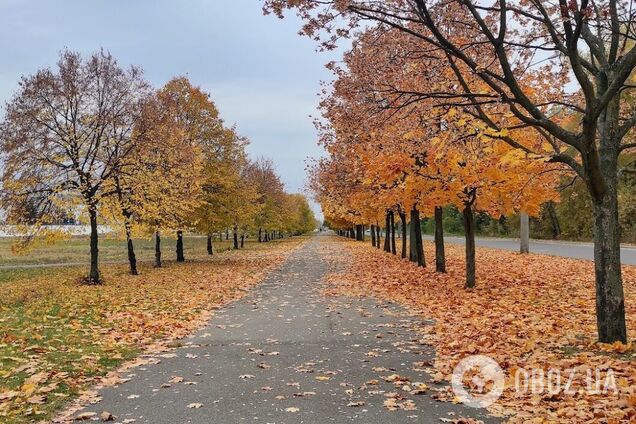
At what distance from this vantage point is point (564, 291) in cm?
1369

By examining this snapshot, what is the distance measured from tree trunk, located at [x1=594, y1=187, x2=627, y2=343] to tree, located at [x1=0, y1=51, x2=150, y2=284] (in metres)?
15.8

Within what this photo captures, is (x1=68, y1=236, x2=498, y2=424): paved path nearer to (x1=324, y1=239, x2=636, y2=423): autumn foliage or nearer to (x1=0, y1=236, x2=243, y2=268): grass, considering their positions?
(x1=324, y1=239, x2=636, y2=423): autumn foliage

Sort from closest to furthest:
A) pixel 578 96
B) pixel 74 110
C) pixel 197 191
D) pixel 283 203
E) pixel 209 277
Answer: pixel 578 96
pixel 74 110
pixel 209 277
pixel 197 191
pixel 283 203

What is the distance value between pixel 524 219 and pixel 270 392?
27.3 meters

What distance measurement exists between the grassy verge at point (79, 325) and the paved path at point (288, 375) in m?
0.64

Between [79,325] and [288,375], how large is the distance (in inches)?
214

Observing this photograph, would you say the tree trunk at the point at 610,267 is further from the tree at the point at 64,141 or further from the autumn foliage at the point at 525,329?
the tree at the point at 64,141

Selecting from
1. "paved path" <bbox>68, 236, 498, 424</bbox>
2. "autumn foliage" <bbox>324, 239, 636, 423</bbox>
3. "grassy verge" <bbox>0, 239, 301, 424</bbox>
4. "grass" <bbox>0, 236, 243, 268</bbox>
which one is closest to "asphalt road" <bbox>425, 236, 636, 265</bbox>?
"autumn foliage" <bbox>324, 239, 636, 423</bbox>

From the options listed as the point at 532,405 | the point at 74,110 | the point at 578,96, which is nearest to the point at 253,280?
the point at 74,110

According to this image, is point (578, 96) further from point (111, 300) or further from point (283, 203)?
point (283, 203)

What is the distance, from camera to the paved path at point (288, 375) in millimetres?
5238

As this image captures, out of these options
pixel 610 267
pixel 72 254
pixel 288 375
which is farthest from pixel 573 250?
pixel 72 254

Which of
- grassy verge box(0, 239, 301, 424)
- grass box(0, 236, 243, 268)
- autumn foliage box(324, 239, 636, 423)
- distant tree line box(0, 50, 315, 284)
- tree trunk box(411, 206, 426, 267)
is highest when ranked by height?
distant tree line box(0, 50, 315, 284)

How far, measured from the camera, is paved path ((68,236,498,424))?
5.24 m
